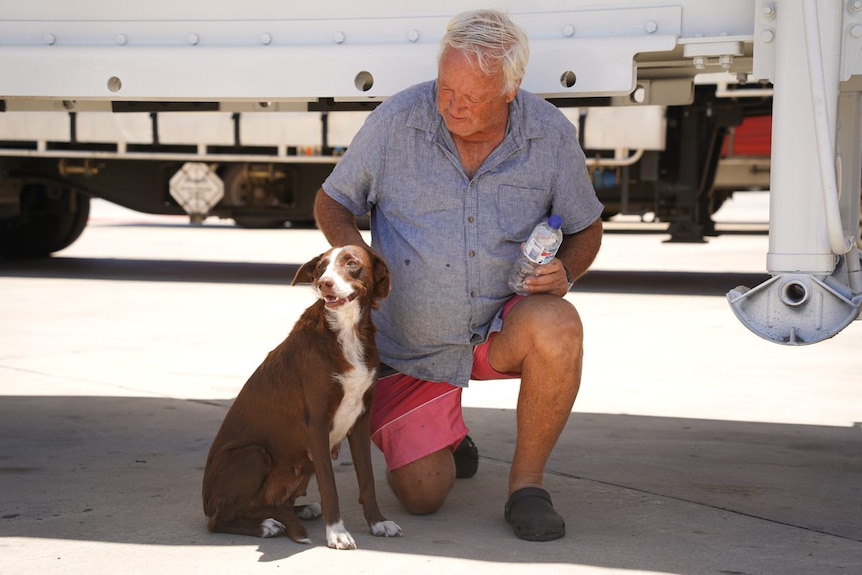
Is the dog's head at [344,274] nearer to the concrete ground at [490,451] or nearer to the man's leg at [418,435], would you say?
the man's leg at [418,435]

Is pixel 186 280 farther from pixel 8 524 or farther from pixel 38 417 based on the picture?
pixel 8 524

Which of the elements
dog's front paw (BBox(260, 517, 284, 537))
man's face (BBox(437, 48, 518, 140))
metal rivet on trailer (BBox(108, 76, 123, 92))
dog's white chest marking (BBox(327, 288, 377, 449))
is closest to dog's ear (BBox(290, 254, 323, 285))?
dog's white chest marking (BBox(327, 288, 377, 449))

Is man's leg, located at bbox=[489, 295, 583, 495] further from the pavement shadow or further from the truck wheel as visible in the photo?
the truck wheel

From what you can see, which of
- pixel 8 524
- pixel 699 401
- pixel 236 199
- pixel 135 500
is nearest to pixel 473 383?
pixel 699 401

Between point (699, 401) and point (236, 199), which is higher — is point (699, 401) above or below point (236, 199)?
below

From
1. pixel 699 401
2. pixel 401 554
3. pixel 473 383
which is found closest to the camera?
pixel 401 554

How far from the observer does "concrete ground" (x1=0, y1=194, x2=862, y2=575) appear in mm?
2930

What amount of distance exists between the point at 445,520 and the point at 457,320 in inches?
23.4

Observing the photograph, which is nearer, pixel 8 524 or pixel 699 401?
pixel 8 524

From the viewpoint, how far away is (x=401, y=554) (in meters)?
2.93

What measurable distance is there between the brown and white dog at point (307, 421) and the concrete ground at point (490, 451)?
9 cm

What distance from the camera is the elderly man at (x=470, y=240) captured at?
124 inches

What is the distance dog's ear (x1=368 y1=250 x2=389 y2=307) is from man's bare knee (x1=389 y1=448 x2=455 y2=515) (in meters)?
0.58

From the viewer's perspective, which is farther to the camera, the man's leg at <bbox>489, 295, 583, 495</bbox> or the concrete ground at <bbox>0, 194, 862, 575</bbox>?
the man's leg at <bbox>489, 295, 583, 495</bbox>
